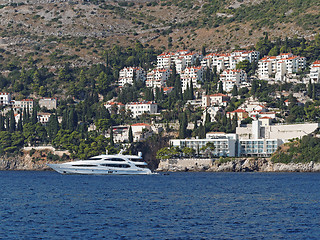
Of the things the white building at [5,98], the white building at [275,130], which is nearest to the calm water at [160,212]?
the white building at [275,130]

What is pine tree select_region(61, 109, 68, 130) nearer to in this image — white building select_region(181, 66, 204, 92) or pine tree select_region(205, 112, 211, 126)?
pine tree select_region(205, 112, 211, 126)

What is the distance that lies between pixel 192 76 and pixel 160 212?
113m

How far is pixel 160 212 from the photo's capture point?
47.5 m

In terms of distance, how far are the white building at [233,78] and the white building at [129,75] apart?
25349 mm

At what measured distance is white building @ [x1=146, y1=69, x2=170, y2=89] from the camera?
163250 millimetres

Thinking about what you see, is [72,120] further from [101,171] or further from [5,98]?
[101,171]

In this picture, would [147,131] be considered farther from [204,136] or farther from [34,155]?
[34,155]

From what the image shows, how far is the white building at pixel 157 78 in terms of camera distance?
536 ft

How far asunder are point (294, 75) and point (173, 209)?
106 m

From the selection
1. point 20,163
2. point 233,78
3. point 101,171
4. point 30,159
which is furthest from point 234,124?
point 20,163

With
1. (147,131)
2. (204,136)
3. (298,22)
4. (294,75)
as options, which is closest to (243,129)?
(204,136)

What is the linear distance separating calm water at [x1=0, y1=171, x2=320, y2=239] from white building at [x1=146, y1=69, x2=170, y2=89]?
93.7 metres

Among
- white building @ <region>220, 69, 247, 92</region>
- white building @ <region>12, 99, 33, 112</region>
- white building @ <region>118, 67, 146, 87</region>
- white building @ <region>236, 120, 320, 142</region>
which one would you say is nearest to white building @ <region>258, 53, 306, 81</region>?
white building @ <region>220, 69, 247, 92</region>

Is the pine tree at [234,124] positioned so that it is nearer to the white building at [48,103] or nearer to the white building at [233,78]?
the white building at [233,78]
